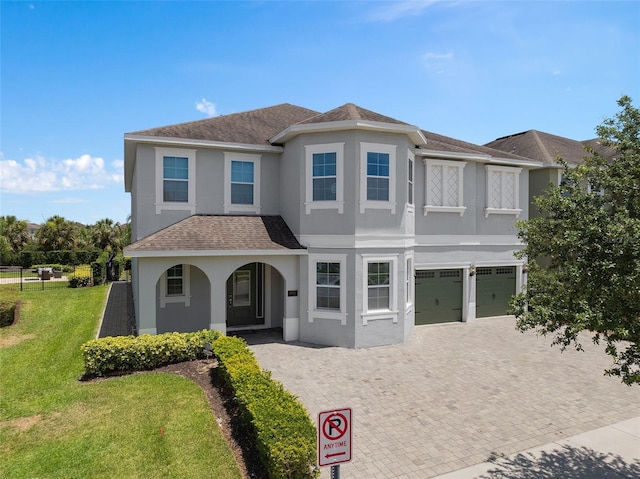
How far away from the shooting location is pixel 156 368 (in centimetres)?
1050

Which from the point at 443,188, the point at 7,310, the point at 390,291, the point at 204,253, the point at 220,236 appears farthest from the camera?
the point at 443,188

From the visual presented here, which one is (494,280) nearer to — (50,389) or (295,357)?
(295,357)

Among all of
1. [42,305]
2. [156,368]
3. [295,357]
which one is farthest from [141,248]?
[42,305]

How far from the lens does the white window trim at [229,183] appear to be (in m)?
14.3

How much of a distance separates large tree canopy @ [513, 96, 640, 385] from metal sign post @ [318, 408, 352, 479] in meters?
3.42

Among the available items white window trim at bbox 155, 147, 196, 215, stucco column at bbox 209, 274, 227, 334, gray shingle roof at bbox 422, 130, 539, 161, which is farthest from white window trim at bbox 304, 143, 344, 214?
gray shingle roof at bbox 422, 130, 539, 161

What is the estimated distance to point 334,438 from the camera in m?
4.27

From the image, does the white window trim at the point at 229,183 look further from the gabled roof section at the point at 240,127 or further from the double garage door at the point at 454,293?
the double garage door at the point at 454,293

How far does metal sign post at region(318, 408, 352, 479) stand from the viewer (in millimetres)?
4223

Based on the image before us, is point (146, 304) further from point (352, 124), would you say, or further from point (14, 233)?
point (14, 233)

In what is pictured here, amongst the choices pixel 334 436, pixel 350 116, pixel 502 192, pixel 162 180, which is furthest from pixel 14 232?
pixel 334 436

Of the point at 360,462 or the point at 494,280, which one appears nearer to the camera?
the point at 360,462

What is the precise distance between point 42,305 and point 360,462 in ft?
61.0

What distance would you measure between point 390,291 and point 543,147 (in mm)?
12234
